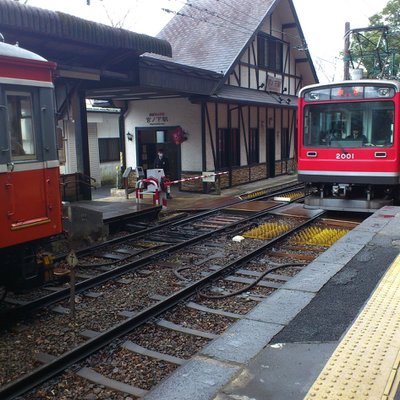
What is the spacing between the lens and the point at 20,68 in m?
5.37

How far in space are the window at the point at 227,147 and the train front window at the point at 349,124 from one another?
6960 millimetres

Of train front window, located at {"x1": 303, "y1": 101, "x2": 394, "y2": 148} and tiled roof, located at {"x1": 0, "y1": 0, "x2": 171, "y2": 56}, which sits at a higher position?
tiled roof, located at {"x1": 0, "y1": 0, "x2": 171, "y2": 56}

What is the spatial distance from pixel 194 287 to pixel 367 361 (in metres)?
3.57

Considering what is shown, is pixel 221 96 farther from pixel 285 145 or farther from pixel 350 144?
pixel 285 145

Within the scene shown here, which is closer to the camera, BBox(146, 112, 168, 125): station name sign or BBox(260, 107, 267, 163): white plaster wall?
BBox(146, 112, 168, 125): station name sign

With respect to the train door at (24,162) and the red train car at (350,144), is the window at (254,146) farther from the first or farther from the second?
the train door at (24,162)

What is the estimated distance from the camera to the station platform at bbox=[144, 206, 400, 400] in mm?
3209

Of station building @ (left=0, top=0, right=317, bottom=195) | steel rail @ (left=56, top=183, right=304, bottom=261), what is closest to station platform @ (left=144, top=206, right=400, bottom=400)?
steel rail @ (left=56, top=183, right=304, bottom=261)

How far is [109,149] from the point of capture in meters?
23.1

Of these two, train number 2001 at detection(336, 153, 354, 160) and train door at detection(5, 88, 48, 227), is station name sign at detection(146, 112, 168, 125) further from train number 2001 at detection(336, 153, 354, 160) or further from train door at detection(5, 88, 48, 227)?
train door at detection(5, 88, 48, 227)

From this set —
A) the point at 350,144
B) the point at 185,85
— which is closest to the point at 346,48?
the point at 185,85

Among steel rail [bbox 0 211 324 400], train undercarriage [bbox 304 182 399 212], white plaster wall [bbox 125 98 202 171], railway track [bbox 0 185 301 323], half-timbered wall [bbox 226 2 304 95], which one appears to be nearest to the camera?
steel rail [bbox 0 211 324 400]

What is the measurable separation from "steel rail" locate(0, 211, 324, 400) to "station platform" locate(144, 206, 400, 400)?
1.44m

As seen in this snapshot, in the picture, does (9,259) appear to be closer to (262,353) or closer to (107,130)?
(262,353)
